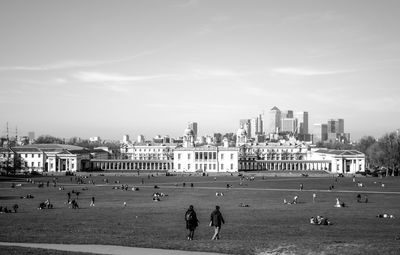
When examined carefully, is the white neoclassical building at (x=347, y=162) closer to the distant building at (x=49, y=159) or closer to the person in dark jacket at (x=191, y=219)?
the distant building at (x=49, y=159)

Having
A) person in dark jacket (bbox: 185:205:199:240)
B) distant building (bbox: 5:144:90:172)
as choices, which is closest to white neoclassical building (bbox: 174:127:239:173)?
distant building (bbox: 5:144:90:172)

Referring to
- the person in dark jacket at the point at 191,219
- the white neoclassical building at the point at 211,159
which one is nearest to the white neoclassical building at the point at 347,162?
the white neoclassical building at the point at 211,159

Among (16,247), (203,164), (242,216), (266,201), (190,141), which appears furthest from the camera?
(190,141)

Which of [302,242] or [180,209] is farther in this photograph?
[180,209]

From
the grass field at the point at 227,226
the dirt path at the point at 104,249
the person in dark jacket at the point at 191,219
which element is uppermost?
the person in dark jacket at the point at 191,219

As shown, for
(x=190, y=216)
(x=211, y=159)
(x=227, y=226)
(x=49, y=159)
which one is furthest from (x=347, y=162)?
(x=190, y=216)

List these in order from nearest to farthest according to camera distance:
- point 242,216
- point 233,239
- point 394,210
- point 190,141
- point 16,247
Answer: point 16,247 → point 233,239 → point 242,216 → point 394,210 → point 190,141

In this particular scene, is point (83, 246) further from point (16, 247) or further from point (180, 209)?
point (180, 209)

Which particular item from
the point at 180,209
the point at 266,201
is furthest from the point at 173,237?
the point at 266,201

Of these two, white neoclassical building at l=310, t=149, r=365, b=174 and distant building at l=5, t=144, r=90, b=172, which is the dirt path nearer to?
white neoclassical building at l=310, t=149, r=365, b=174

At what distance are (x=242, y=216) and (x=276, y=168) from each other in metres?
117

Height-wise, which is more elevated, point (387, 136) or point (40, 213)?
point (387, 136)

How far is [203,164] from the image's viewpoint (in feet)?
468

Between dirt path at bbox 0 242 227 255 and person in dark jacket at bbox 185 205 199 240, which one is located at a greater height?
person in dark jacket at bbox 185 205 199 240
